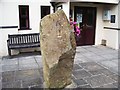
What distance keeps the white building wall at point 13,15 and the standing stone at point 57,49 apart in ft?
12.4

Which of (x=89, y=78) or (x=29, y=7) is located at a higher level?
(x=29, y=7)

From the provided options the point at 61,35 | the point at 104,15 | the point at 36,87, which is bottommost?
the point at 36,87

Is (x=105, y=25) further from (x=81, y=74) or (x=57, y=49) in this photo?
(x=57, y=49)

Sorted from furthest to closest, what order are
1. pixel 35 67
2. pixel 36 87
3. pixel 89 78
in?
pixel 35 67 < pixel 89 78 < pixel 36 87

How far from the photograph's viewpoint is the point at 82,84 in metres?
4.18

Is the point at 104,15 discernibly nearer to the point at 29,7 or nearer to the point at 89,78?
the point at 29,7

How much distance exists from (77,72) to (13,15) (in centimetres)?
387

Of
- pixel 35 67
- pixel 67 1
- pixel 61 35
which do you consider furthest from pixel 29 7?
pixel 61 35

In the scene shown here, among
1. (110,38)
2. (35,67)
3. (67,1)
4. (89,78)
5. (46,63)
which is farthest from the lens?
(110,38)

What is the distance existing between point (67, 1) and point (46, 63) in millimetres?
4354

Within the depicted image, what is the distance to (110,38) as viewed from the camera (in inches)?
345

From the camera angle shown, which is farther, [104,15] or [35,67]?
[104,15]

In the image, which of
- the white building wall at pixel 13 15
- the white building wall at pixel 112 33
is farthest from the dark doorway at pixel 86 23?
the white building wall at pixel 13 15

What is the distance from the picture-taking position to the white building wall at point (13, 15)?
692 centimetres
